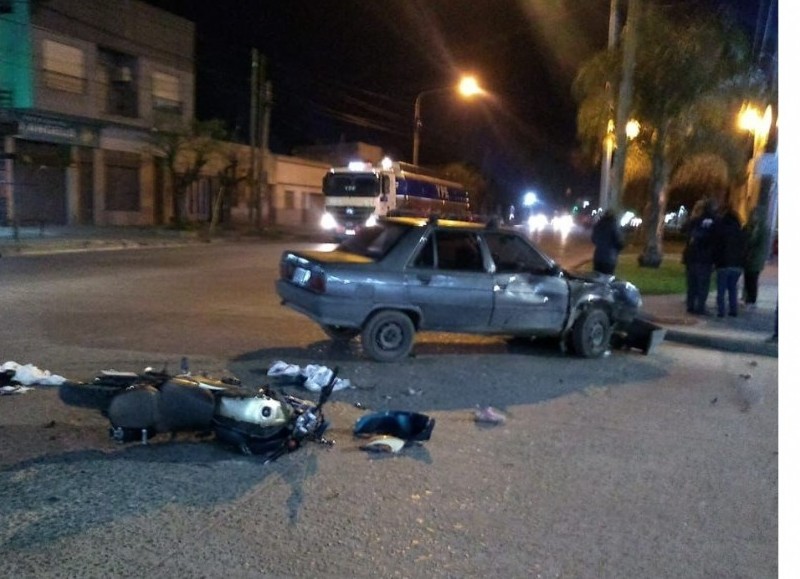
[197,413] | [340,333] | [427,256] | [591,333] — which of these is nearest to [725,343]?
[591,333]

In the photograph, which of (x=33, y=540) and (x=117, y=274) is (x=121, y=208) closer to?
(x=117, y=274)

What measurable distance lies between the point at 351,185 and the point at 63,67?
41.3 ft

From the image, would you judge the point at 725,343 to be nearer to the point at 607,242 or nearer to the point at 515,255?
the point at 607,242

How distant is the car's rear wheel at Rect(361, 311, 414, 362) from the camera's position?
29.1 feet

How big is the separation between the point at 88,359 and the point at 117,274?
8456 mm

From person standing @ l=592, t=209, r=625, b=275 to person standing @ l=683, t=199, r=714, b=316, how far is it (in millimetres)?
1172

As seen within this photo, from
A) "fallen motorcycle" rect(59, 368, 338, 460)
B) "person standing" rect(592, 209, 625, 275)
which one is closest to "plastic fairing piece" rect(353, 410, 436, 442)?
"fallen motorcycle" rect(59, 368, 338, 460)

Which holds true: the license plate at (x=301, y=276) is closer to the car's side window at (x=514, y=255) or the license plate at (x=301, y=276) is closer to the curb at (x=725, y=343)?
the car's side window at (x=514, y=255)

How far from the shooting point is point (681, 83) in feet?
69.3

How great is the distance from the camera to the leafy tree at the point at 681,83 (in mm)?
20953

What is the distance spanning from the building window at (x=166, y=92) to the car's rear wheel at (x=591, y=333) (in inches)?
1207

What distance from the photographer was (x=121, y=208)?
34688mm

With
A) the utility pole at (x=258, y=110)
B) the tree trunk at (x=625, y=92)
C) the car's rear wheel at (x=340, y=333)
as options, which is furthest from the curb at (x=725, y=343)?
the utility pole at (x=258, y=110)

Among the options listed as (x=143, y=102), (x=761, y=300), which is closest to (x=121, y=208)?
(x=143, y=102)
